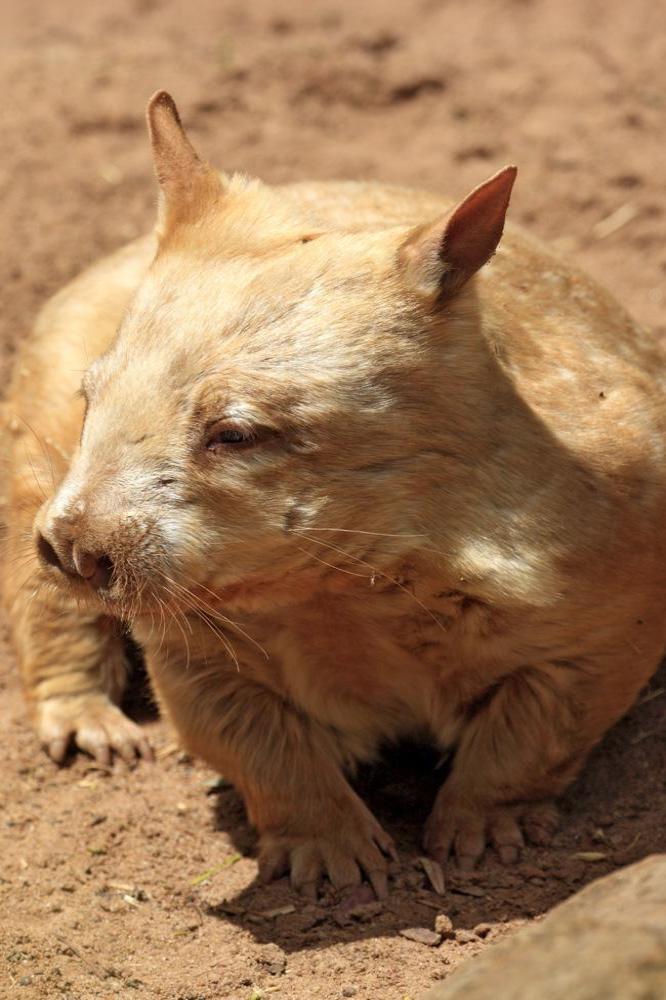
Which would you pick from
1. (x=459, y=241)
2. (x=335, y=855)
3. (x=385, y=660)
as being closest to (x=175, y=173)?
(x=459, y=241)

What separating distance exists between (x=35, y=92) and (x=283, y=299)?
5647 mm

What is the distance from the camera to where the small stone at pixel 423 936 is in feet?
15.3

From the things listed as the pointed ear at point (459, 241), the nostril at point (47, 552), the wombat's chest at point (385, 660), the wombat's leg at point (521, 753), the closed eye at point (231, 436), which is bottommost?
the wombat's leg at point (521, 753)

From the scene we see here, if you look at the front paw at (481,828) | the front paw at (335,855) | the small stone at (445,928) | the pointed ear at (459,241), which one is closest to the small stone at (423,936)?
the small stone at (445,928)

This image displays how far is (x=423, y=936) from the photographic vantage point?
469 centimetres

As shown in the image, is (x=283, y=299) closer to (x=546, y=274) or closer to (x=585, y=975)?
(x=546, y=274)

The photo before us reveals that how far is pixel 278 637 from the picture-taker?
16.5 ft

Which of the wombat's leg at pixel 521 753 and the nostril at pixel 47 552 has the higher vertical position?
the nostril at pixel 47 552

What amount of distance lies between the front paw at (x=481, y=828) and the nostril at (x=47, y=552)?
5.81 feet

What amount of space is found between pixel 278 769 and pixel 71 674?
55.8 inches

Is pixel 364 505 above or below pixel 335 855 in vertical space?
above

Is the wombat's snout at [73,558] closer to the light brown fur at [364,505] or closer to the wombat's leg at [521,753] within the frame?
the light brown fur at [364,505]

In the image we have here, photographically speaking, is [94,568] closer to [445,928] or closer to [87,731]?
[445,928]

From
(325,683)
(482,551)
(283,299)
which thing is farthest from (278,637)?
(283,299)
